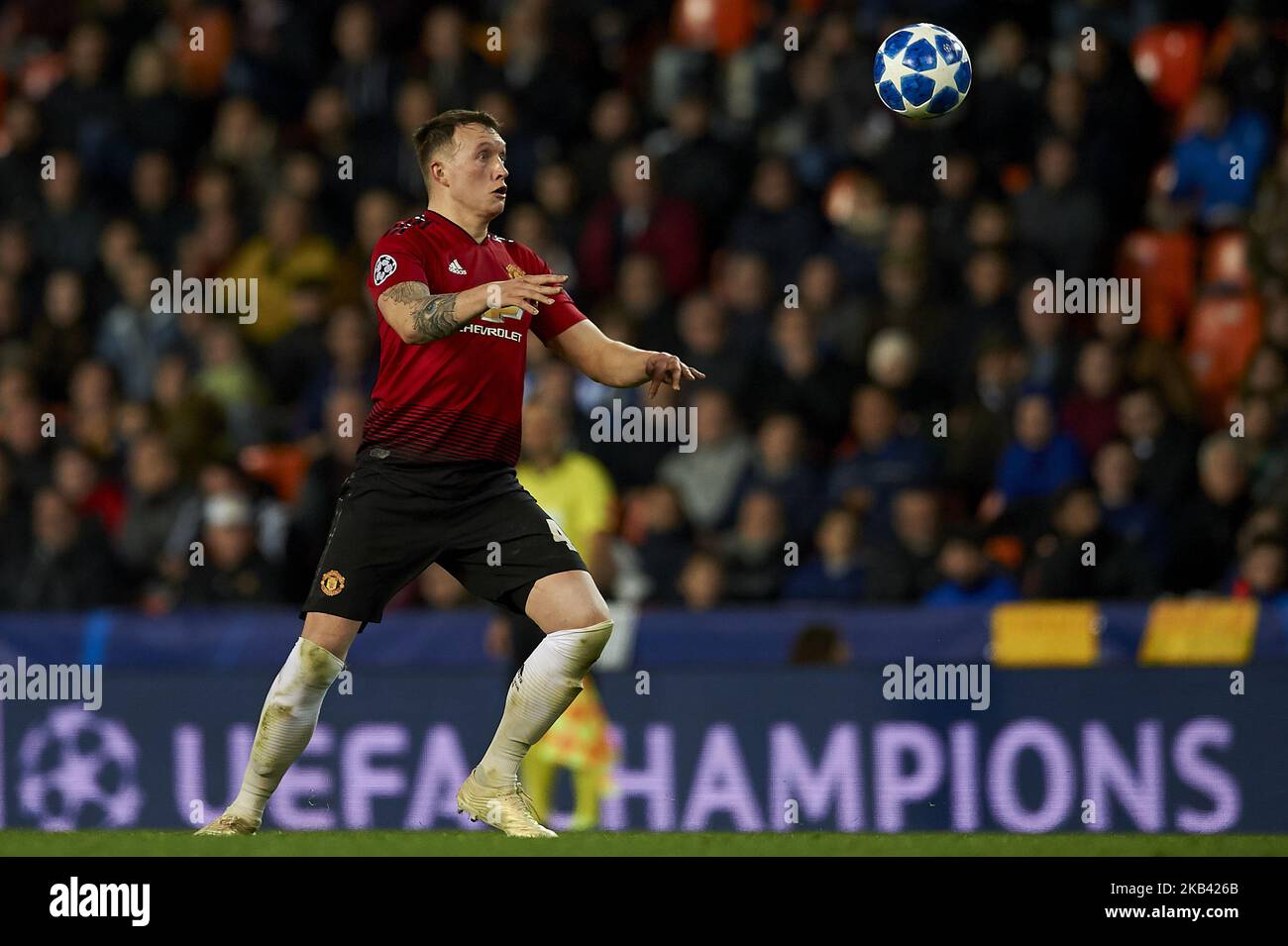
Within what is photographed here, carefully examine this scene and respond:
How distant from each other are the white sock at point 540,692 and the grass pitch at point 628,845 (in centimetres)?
25

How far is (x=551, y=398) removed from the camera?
1225cm

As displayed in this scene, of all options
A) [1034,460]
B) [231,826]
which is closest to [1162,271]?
[1034,460]

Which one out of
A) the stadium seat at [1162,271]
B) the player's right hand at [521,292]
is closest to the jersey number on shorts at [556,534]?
the player's right hand at [521,292]

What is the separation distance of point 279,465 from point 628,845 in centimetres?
675

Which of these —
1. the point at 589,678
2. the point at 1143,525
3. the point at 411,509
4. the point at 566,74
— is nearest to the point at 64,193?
the point at 566,74

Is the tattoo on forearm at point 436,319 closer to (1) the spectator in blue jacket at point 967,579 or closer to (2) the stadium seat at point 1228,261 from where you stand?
(1) the spectator in blue jacket at point 967,579

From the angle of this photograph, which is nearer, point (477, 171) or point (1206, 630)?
point (477, 171)

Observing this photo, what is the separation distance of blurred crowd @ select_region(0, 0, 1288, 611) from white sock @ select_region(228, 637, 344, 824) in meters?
4.24

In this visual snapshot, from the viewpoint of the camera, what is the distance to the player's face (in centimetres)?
739

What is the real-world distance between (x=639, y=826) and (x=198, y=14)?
7.95 meters

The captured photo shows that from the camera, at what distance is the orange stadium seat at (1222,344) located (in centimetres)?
1270

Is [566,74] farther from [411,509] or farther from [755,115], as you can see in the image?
[411,509]

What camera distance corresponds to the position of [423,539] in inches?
287

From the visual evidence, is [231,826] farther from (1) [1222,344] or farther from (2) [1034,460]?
(1) [1222,344]
